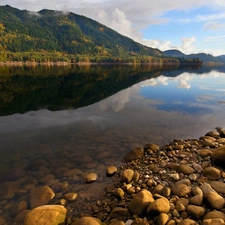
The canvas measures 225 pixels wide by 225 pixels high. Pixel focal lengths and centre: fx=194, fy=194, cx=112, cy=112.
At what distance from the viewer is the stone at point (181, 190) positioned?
1130 centimetres

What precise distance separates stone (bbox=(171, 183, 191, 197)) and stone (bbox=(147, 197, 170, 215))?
1.64 metres

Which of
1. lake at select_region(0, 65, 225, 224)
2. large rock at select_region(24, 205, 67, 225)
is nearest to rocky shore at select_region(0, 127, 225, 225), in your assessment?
large rock at select_region(24, 205, 67, 225)

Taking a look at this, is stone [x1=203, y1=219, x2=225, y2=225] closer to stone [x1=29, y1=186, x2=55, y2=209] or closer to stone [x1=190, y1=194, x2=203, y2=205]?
stone [x1=190, y1=194, x2=203, y2=205]

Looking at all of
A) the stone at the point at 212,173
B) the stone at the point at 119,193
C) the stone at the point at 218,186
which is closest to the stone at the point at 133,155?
the stone at the point at 119,193

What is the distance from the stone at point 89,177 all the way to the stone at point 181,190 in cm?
542

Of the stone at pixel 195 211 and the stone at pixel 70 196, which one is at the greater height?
the stone at pixel 195 211

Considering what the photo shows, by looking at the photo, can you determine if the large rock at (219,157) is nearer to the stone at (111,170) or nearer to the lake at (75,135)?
the lake at (75,135)

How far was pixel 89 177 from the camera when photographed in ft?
45.7

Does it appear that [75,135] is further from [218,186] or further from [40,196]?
[218,186]

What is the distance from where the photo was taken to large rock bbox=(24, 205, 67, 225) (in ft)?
30.2

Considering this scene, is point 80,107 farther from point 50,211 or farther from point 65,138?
point 50,211

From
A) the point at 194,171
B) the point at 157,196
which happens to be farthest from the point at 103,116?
the point at 157,196

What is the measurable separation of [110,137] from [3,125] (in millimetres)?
14107

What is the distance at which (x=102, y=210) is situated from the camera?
1096 centimetres
